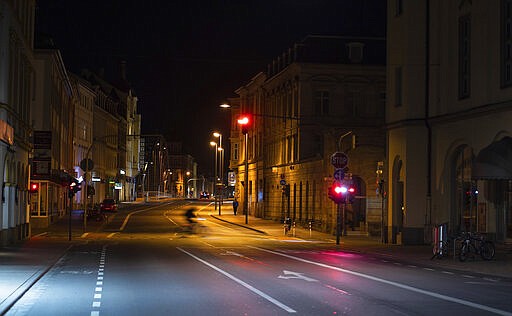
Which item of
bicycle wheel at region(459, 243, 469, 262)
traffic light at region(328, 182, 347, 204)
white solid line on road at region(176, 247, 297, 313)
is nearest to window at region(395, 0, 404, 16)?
traffic light at region(328, 182, 347, 204)

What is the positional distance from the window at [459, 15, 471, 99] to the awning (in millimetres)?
5928

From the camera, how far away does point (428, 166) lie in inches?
1565

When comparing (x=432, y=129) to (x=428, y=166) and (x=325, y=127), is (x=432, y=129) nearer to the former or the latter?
(x=428, y=166)

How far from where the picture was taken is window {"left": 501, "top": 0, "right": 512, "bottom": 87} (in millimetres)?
32219

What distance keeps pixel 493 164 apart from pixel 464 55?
787cm

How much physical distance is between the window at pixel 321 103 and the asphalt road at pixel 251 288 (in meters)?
36.2

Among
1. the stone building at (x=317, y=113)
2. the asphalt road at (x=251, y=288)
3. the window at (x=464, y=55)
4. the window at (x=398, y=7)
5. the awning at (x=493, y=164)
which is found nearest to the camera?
the asphalt road at (x=251, y=288)

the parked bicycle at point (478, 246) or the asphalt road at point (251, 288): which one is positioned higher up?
the parked bicycle at point (478, 246)

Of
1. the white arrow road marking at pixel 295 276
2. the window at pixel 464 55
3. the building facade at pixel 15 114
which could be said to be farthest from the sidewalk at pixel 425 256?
the building facade at pixel 15 114

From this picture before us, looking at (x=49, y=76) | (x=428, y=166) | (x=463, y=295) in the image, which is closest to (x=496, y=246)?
(x=428, y=166)

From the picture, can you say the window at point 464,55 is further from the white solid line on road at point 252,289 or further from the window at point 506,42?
the white solid line on road at point 252,289

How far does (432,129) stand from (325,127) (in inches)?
1024

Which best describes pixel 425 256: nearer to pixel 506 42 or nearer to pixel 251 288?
pixel 506 42

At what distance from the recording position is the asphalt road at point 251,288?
15.0 meters
